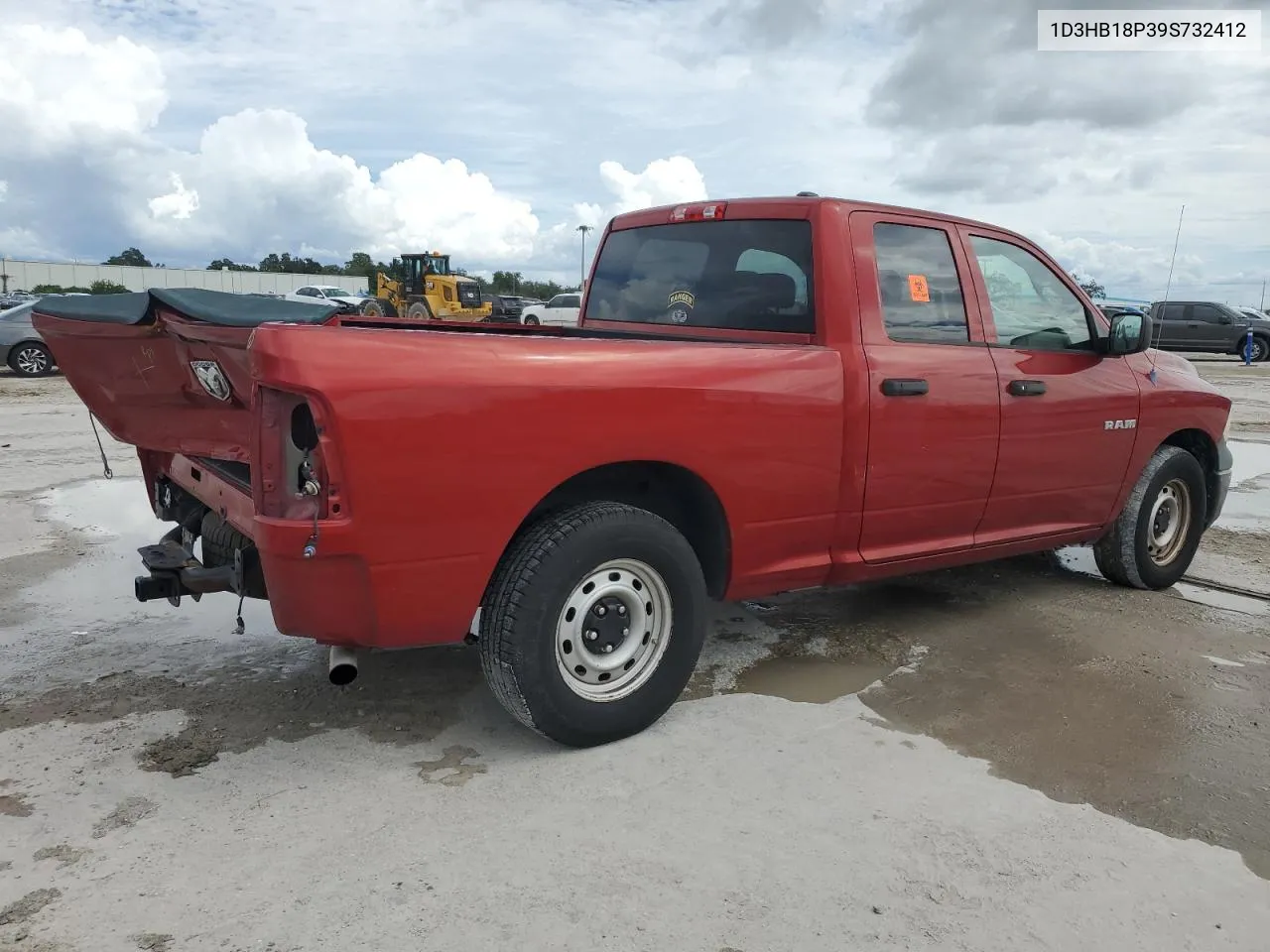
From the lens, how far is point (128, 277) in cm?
6938

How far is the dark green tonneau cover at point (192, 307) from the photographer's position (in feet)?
9.41

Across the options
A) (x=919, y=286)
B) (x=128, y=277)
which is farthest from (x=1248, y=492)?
(x=128, y=277)

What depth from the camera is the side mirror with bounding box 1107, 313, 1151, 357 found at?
15.1 ft

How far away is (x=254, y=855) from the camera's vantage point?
2596mm

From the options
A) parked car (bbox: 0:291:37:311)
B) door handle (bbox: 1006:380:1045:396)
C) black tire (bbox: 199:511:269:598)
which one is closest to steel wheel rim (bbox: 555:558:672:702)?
black tire (bbox: 199:511:269:598)

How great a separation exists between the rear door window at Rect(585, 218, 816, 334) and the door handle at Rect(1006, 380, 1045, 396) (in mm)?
1073

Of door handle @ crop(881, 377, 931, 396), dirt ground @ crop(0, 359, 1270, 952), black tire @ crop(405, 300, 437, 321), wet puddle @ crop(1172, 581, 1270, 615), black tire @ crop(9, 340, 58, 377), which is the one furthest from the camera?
black tire @ crop(405, 300, 437, 321)

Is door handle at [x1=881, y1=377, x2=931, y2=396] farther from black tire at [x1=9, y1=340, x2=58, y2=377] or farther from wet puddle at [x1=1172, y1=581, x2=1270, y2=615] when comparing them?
black tire at [x1=9, y1=340, x2=58, y2=377]

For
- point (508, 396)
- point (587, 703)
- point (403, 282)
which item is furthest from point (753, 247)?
point (403, 282)

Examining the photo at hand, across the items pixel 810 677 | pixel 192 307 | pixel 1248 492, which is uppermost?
pixel 192 307

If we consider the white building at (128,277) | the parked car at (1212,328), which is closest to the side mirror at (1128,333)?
the parked car at (1212,328)

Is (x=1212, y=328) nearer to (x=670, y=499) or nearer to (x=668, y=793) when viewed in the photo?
(x=670, y=499)

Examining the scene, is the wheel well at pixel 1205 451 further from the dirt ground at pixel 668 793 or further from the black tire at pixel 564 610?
the black tire at pixel 564 610

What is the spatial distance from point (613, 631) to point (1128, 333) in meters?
2.99
